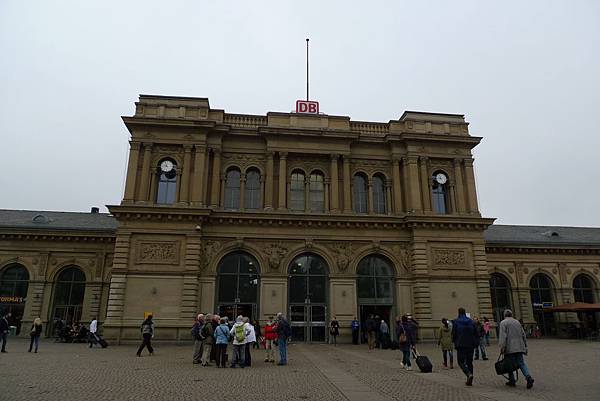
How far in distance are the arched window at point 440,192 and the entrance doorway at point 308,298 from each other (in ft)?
34.5

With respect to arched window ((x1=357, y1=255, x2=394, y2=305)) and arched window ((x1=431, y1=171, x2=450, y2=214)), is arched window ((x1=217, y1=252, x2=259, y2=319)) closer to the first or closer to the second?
arched window ((x1=357, y1=255, x2=394, y2=305))

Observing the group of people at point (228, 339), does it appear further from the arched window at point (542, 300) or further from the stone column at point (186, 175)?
the arched window at point (542, 300)

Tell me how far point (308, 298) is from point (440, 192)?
1375 cm

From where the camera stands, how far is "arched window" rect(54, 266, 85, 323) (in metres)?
37.3

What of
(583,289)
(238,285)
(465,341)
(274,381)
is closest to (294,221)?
(238,285)

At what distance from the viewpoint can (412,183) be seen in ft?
109

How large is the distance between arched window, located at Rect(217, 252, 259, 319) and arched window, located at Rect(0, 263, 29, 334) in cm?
1943

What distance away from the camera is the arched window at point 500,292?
1617 inches

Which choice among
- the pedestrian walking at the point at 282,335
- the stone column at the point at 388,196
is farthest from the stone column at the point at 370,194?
the pedestrian walking at the point at 282,335

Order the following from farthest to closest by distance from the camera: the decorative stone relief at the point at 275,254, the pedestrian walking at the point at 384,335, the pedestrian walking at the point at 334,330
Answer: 1. the decorative stone relief at the point at 275,254
2. the pedestrian walking at the point at 334,330
3. the pedestrian walking at the point at 384,335

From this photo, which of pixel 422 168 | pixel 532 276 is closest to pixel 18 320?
pixel 422 168

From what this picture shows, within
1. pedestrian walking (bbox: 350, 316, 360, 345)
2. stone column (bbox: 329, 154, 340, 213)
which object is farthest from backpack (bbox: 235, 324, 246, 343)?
stone column (bbox: 329, 154, 340, 213)

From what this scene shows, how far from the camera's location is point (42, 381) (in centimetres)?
1261

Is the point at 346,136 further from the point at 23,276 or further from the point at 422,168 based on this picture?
the point at 23,276
